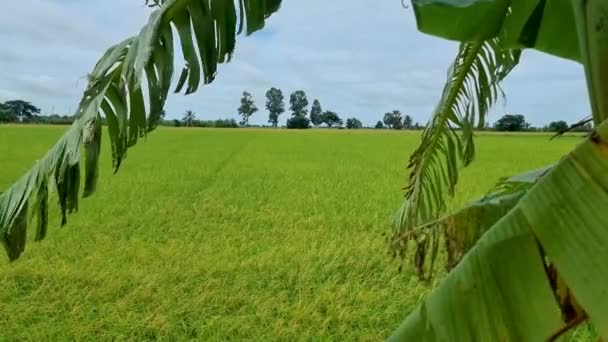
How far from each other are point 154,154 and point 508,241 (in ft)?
44.1

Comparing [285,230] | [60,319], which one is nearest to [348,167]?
[285,230]

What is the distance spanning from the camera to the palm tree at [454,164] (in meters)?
0.54

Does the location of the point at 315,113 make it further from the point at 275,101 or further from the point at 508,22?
the point at 508,22

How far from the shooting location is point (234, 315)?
274 cm

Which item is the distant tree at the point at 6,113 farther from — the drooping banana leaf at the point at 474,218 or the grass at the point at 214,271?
the drooping banana leaf at the point at 474,218

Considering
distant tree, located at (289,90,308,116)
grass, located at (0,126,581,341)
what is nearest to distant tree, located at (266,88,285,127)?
distant tree, located at (289,90,308,116)

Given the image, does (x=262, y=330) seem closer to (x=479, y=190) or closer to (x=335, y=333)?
(x=335, y=333)

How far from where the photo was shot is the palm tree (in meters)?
0.54

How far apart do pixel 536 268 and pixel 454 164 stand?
1.36 m

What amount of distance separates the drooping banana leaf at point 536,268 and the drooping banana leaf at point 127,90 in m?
0.57

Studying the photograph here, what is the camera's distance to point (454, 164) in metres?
1.90

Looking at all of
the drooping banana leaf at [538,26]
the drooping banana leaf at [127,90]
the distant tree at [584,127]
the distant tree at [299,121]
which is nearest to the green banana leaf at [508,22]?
the drooping banana leaf at [538,26]

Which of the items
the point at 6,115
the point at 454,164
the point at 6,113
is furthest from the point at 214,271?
the point at 6,115

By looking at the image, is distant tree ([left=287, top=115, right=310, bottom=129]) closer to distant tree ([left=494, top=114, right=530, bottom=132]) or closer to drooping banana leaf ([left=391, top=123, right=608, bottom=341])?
distant tree ([left=494, top=114, right=530, bottom=132])
